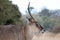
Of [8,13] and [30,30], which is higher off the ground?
[30,30]

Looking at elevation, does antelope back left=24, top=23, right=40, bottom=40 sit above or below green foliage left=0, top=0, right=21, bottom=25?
above

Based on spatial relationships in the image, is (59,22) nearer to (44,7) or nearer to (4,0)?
(44,7)

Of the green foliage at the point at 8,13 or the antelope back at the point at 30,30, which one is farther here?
the green foliage at the point at 8,13

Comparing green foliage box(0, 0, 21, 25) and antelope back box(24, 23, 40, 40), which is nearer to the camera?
antelope back box(24, 23, 40, 40)

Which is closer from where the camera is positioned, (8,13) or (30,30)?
(30,30)

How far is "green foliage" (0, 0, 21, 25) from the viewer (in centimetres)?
1527

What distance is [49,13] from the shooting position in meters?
22.8

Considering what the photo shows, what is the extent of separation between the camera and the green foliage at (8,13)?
15273mm

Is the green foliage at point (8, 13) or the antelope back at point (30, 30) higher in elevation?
the antelope back at point (30, 30)

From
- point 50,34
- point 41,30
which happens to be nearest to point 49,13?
point 50,34

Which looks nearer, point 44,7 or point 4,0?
point 4,0

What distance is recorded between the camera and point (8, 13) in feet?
51.7

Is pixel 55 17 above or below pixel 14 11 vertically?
below

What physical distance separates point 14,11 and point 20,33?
713 centimetres
